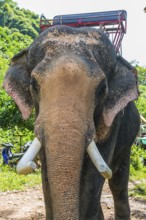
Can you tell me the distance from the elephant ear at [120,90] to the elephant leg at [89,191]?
360 mm

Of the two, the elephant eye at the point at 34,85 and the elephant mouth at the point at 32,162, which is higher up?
the elephant eye at the point at 34,85

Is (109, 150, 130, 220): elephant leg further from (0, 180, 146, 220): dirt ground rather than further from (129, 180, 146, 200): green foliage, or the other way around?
(129, 180, 146, 200): green foliage

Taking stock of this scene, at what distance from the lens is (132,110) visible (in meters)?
3.91

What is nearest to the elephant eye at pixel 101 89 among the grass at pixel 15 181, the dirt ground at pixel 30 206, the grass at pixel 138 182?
the dirt ground at pixel 30 206

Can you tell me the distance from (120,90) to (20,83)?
0.72m

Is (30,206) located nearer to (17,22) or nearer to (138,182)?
(138,182)

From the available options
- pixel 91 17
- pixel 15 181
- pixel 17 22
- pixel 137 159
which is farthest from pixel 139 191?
pixel 17 22

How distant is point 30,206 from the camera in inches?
228

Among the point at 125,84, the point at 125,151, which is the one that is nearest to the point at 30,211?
the point at 125,151

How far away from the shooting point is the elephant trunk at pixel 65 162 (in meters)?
2.06

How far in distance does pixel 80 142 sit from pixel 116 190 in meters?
2.28

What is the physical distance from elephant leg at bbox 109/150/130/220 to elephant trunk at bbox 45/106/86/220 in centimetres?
218

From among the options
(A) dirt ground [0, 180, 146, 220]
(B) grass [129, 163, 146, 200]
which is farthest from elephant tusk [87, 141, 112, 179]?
(B) grass [129, 163, 146, 200]

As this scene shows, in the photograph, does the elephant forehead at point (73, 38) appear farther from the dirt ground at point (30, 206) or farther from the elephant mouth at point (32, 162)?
the dirt ground at point (30, 206)
